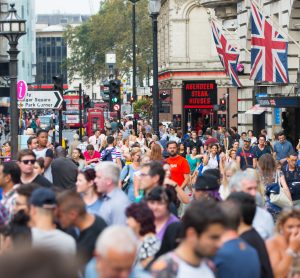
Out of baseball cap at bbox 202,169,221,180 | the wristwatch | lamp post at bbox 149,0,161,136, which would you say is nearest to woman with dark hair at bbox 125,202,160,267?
the wristwatch

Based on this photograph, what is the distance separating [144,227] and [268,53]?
849 inches

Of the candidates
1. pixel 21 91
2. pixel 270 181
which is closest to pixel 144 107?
pixel 21 91

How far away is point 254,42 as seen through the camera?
99.8ft

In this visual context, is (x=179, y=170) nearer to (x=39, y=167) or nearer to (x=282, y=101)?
(x=39, y=167)

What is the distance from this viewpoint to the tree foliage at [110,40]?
123625mm

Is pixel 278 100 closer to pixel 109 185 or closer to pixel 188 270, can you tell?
pixel 109 185

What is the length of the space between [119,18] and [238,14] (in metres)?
88.9

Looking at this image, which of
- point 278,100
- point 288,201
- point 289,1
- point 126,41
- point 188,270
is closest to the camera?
point 188,270

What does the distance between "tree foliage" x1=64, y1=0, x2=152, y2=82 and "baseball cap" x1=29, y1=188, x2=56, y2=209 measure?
11097cm

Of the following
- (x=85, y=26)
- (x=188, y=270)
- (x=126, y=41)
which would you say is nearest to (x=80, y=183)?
(x=188, y=270)

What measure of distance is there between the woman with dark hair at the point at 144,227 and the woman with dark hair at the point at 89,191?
184 centimetres

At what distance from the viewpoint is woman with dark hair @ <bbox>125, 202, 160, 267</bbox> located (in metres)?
8.66

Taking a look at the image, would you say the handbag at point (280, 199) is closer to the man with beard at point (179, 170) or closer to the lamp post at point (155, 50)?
the man with beard at point (179, 170)

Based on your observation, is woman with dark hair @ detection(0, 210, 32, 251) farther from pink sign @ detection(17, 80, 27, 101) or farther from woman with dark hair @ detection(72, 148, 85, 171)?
pink sign @ detection(17, 80, 27, 101)
